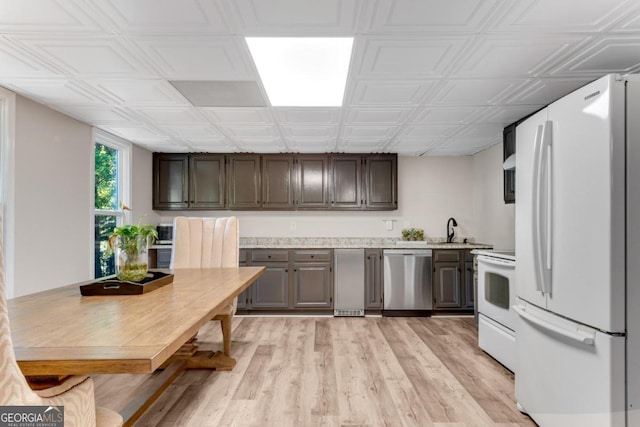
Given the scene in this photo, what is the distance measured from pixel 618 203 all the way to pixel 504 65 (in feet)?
3.84

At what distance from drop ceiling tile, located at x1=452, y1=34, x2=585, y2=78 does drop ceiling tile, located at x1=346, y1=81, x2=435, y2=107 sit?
0.30m

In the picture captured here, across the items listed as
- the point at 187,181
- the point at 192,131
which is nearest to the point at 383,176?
the point at 192,131

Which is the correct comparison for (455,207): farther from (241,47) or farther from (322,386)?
(241,47)

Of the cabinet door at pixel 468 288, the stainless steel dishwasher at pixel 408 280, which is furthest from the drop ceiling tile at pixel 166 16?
the cabinet door at pixel 468 288

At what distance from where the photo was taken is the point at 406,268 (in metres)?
4.48

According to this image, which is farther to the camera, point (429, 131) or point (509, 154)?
point (429, 131)

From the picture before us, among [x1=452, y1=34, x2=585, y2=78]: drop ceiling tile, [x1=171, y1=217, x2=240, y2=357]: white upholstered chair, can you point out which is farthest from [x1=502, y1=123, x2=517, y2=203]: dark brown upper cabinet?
[x1=171, y1=217, x2=240, y2=357]: white upholstered chair

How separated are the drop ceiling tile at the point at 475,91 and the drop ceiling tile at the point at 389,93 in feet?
0.51

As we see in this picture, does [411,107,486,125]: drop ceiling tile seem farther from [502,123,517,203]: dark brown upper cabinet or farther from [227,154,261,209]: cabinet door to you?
[227,154,261,209]: cabinet door

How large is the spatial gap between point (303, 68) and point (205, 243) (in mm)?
1584

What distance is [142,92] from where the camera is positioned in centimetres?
266

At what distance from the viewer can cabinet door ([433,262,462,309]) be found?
4.48m

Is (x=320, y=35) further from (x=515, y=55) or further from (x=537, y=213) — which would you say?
(x=537, y=213)

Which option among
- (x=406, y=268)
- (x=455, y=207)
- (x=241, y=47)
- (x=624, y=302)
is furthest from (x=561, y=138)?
(x=455, y=207)
